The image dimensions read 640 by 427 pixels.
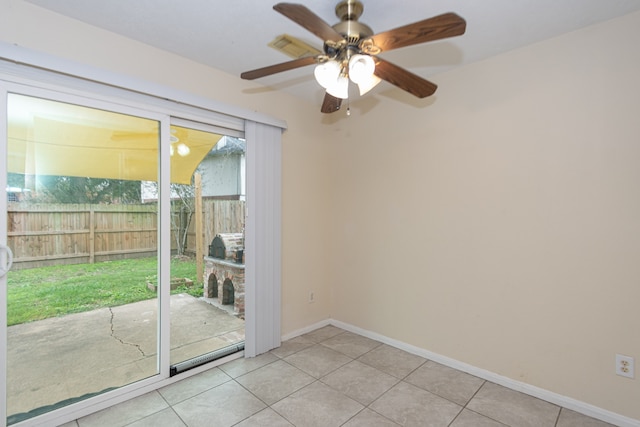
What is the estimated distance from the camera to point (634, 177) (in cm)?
189

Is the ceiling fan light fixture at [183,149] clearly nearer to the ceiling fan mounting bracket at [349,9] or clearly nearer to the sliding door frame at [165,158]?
the sliding door frame at [165,158]

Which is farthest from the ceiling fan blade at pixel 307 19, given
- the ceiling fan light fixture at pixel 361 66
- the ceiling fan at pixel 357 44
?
the ceiling fan light fixture at pixel 361 66


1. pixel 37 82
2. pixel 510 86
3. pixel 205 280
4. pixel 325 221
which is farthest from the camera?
pixel 325 221

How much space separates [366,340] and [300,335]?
0.71 m

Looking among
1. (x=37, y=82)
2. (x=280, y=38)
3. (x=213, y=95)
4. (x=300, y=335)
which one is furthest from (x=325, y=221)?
(x=37, y=82)

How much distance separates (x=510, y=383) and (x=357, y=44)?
263cm

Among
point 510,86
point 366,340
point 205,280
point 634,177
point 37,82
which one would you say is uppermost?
point 510,86

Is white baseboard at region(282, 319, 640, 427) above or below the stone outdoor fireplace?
below

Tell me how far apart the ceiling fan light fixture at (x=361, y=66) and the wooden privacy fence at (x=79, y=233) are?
5.97 feet

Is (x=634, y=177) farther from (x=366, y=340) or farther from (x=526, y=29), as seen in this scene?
(x=366, y=340)

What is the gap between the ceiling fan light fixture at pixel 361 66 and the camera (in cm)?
147

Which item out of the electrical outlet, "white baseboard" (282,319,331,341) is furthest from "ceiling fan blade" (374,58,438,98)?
"white baseboard" (282,319,331,341)

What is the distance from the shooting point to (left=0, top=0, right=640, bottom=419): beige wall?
1940 mm

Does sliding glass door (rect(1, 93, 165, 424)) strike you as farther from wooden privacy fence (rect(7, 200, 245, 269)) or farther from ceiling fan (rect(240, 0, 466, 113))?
ceiling fan (rect(240, 0, 466, 113))
